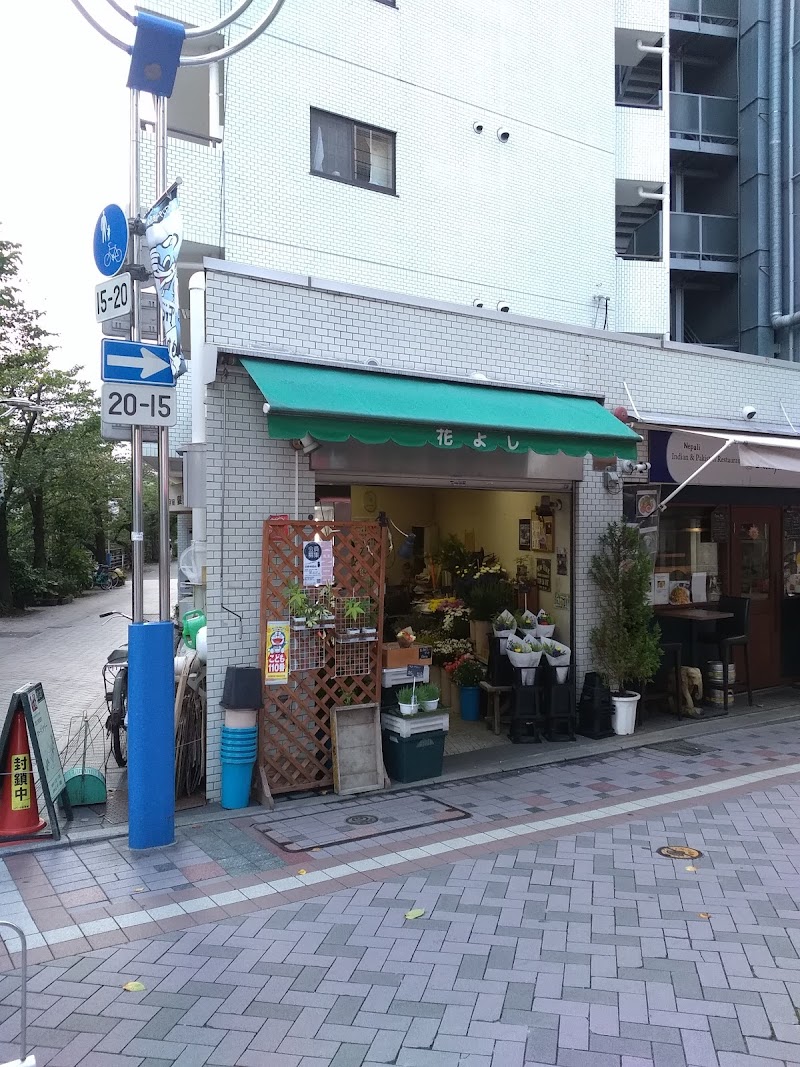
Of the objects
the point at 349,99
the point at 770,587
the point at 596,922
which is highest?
the point at 349,99

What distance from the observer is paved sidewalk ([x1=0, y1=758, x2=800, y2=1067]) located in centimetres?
374

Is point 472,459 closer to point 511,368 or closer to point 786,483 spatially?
point 511,368

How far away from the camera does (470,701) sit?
10.3m

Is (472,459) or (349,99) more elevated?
(349,99)

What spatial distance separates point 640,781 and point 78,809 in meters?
5.13

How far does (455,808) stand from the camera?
7.06m

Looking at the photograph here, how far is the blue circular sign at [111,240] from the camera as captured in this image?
20.2ft

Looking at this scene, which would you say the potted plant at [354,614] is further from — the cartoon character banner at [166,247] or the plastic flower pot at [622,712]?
the plastic flower pot at [622,712]

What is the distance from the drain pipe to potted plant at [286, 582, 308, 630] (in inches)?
807

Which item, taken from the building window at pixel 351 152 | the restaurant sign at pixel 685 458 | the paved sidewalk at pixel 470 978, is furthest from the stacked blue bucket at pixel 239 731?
the building window at pixel 351 152

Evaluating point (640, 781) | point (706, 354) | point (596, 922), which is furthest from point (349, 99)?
point (596, 922)

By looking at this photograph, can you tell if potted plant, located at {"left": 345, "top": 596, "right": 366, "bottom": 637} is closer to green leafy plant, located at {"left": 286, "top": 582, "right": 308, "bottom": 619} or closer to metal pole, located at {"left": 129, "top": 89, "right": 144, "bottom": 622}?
green leafy plant, located at {"left": 286, "top": 582, "right": 308, "bottom": 619}

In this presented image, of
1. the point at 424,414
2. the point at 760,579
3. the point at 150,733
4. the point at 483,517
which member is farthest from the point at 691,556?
the point at 150,733

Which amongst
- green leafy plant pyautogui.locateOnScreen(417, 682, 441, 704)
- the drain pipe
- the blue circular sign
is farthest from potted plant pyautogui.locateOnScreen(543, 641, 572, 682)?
the drain pipe
